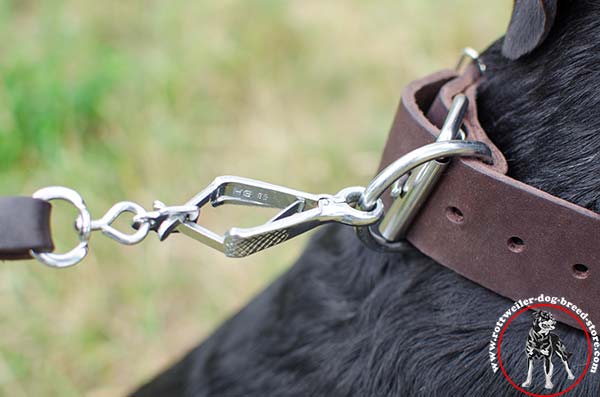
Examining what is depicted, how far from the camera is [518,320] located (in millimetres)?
1024

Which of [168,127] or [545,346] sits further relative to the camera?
[168,127]

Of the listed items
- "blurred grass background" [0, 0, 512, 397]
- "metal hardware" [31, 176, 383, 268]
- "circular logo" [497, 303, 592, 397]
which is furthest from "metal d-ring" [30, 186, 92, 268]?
"blurred grass background" [0, 0, 512, 397]

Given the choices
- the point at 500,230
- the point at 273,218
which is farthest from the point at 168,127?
the point at 500,230

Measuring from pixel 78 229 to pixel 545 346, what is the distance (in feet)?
2.10

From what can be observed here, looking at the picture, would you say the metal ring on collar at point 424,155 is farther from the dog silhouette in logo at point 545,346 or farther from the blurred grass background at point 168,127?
the blurred grass background at point 168,127

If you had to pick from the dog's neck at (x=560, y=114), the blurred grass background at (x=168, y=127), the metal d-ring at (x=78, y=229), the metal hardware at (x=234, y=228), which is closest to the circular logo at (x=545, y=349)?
the dog's neck at (x=560, y=114)

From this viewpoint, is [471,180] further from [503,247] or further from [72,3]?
[72,3]

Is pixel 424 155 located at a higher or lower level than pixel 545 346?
higher

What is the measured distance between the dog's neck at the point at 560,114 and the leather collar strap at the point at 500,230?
63mm

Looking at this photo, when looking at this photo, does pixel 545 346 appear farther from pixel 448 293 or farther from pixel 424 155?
pixel 424 155

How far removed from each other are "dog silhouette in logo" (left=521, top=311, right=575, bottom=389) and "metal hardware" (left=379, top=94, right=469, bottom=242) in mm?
223

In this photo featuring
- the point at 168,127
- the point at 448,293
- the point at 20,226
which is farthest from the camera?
the point at 168,127

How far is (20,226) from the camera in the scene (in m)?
0.94

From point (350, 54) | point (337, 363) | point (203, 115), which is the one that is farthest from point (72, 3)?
point (337, 363)
